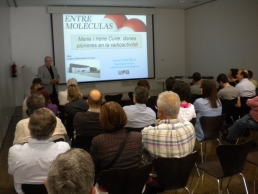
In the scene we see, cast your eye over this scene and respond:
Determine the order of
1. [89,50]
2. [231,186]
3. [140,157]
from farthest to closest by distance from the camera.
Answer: [89,50]
[231,186]
[140,157]

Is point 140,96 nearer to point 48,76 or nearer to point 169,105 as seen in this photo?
point 169,105

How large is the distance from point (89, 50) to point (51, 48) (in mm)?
1154

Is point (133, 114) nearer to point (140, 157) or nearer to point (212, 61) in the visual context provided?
point (140, 157)

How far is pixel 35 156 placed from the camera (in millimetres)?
2225

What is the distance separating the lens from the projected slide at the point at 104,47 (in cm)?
934

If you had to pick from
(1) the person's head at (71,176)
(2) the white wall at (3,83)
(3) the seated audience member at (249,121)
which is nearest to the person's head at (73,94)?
(2) the white wall at (3,83)

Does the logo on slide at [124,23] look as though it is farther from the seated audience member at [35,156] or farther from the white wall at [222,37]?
the seated audience member at [35,156]

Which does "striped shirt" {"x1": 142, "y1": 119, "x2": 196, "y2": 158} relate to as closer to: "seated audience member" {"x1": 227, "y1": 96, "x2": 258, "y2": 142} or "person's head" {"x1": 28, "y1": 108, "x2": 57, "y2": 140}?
"person's head" {"x1": 28, "y1": 108, "x2": 57, "y2": 140}

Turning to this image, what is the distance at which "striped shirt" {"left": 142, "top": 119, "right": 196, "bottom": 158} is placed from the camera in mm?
2578

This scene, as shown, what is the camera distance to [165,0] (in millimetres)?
8938

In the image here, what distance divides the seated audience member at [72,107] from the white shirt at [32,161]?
2.10m

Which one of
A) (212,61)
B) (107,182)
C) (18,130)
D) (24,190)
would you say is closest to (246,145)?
(107,182)

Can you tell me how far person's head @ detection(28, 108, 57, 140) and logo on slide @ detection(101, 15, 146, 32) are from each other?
7675mm

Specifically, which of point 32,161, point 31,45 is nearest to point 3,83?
point 31,45
